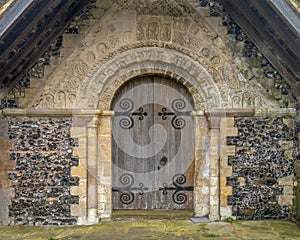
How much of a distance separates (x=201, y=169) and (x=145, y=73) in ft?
5.81

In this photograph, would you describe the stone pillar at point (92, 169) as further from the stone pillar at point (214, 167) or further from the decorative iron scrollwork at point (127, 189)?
the stone pillar at point (214, 167)

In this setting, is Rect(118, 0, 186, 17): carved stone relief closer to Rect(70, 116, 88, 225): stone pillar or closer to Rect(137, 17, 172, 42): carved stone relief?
Rect(137, 17, 172, 42): carved stone relief

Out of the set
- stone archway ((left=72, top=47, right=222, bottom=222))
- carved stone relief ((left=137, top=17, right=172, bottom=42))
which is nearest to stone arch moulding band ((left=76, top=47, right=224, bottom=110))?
stone archway ((left=72, top=47, right=222, bottom=222))

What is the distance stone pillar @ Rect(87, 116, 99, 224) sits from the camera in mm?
6176

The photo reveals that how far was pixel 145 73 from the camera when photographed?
6.38 metres

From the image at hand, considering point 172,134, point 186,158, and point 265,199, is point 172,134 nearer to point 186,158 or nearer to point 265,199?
point 186,158

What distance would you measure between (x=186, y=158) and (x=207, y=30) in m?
2.09

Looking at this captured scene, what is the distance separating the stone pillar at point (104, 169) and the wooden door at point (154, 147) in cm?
25

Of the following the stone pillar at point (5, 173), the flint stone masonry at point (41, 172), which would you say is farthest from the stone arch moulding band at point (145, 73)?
the stone pillar at point (5, 173)

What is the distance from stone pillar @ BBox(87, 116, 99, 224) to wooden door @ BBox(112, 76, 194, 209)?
1.48ft

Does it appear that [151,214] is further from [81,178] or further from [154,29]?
[154,29]

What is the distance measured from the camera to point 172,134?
6.61 meters

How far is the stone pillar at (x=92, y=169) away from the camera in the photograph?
6176 mm

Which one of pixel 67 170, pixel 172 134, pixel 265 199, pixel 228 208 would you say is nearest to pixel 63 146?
pixel 67 170
